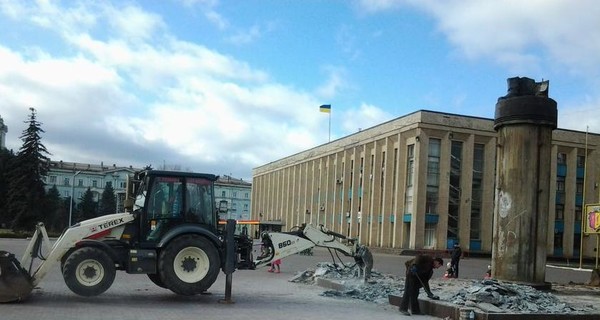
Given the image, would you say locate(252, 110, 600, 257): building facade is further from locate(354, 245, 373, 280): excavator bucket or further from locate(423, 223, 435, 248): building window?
locate(354, 245, 373, 280): excavator bucket

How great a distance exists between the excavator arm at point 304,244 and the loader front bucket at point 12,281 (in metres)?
5.43

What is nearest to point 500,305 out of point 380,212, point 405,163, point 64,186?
point 405,163

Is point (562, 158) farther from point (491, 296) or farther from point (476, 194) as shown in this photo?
point (491, 296)

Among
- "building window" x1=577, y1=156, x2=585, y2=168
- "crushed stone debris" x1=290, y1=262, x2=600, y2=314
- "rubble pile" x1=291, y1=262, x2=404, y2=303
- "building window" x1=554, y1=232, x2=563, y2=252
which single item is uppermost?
"building window" x1=577, y1=156, x2=585, y2=168

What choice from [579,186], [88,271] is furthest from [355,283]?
[579,186]

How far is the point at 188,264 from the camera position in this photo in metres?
13.7

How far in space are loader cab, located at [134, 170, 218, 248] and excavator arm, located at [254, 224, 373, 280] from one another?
7.02 feet

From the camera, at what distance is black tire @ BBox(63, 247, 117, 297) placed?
41.9ft

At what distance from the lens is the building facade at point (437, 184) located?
59094 mm

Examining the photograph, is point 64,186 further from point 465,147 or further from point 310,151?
point 465,147

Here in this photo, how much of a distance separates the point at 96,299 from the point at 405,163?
49.5 metres

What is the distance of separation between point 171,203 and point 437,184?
48625 millimetres

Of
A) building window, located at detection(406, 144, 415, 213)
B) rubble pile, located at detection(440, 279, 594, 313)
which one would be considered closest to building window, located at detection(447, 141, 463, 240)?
building window, located at detection(406, 144, 415, 213)

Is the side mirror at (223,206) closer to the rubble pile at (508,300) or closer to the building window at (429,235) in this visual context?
the rubble pile at (508,300)
